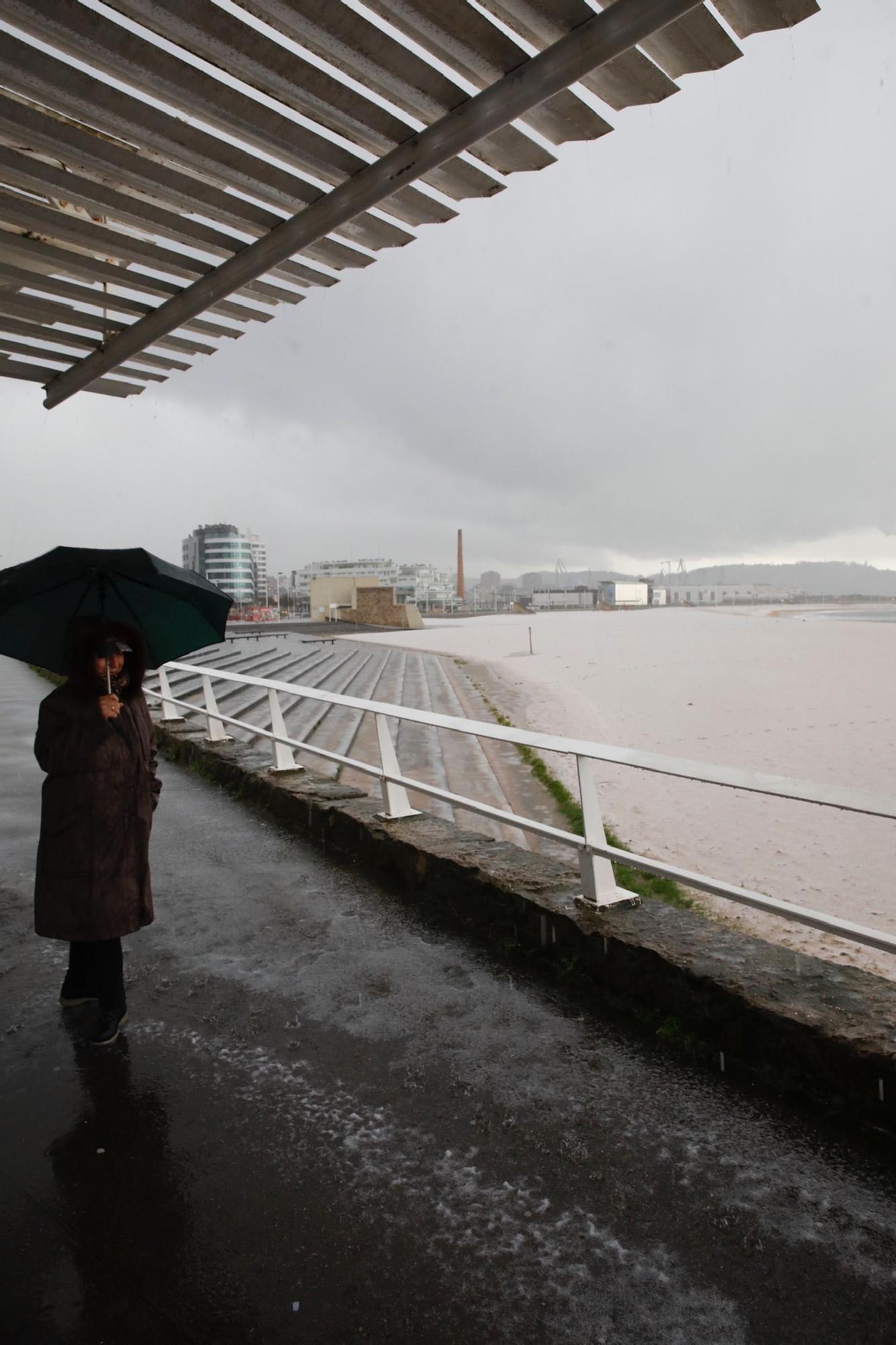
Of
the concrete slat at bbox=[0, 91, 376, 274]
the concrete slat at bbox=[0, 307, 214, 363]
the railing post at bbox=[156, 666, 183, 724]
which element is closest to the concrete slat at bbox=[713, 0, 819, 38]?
the concrete slat at bbox=[0, 91, 376, 274]

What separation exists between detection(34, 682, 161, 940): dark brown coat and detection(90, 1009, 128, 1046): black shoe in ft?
1.10

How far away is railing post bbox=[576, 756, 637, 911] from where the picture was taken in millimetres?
3846

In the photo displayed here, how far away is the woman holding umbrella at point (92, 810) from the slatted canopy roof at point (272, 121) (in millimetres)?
1299

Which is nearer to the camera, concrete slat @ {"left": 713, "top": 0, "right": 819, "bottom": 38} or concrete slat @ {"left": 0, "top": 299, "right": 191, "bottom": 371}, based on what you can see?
concrete slat @ {"left": 713, "top": 0, "right": 819, "bottom": 38}

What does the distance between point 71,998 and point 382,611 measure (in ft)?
189

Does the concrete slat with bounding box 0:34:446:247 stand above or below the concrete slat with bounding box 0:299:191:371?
above

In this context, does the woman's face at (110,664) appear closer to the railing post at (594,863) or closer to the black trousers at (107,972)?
the black trousers at (107,972)

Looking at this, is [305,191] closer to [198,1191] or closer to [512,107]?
[512,107]

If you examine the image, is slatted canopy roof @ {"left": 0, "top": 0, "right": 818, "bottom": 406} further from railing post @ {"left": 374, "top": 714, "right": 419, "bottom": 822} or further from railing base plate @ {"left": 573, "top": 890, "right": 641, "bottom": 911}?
railing post @ {"left": 374, "top": 714, "right": 419, "bottom": 822}

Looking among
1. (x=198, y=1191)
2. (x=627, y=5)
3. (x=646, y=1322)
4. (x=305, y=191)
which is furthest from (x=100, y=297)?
(x=646, y=1322)

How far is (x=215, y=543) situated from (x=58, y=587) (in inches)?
6311

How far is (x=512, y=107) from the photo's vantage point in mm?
1681

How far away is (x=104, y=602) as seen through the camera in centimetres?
333

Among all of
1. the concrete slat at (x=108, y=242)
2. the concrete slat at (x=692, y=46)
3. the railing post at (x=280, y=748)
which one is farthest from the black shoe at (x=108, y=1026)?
the railing post at (x=280, y=748)
